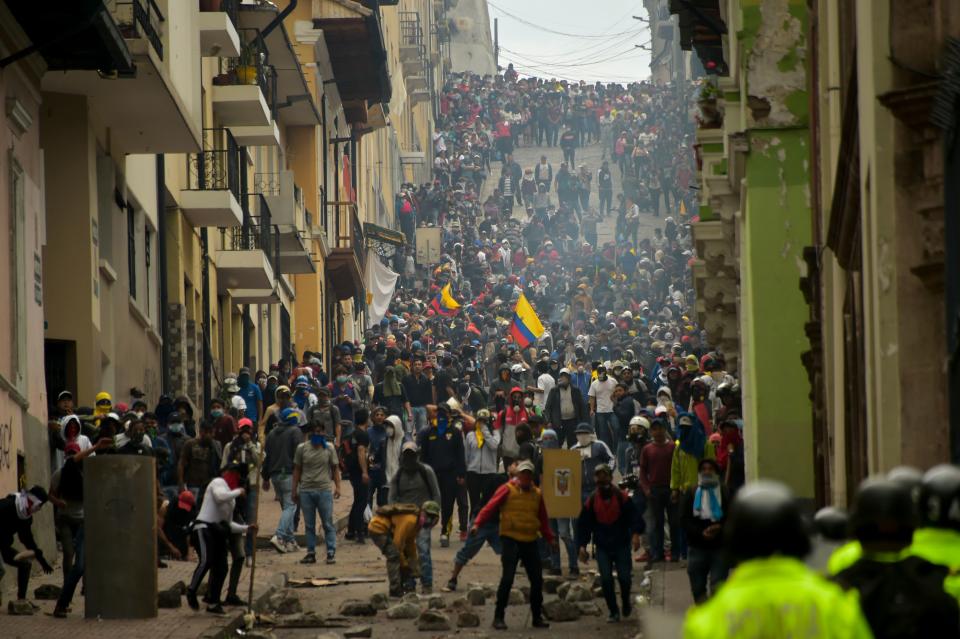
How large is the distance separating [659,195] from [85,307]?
46720 mm

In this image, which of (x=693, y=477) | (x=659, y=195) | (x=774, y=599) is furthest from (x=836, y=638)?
(x=659, y=195)

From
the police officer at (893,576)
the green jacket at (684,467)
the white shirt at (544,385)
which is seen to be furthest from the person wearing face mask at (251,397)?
the police officer at (893,576)

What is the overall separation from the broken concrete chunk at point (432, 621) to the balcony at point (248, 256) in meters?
17.1

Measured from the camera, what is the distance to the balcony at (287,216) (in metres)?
36.9

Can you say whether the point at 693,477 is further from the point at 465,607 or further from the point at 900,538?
the point at 900,538

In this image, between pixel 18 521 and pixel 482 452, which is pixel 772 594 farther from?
pixel 482 452

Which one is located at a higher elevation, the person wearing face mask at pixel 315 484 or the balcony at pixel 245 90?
the balcony at pixel 245 90

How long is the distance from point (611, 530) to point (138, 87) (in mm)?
8253

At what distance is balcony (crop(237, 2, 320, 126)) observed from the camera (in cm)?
3478

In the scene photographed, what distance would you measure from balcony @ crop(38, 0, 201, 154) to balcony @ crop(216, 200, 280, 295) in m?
7.29

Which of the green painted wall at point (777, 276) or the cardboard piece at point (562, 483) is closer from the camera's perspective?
the green painted wall at point (777, 276)

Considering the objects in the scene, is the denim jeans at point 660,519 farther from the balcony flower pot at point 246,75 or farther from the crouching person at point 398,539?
the balcony flower pot at point 246,75

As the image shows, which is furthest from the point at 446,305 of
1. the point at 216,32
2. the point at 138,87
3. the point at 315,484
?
the point at 315,484

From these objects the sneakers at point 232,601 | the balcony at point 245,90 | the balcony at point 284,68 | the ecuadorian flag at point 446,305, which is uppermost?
the balcony at point 284,68
